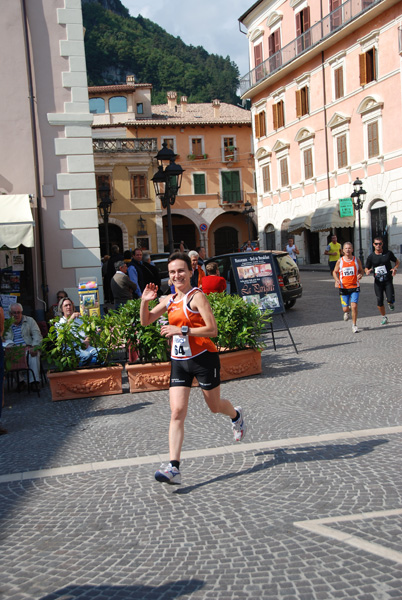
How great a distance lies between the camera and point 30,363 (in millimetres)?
9398

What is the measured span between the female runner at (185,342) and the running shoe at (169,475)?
0.23 ft

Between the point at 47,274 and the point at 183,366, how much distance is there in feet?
28.9

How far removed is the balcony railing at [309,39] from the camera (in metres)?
31.1

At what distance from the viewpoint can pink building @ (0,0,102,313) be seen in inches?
508

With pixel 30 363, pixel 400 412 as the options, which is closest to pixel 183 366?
pixel 400 412

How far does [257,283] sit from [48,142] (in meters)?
5.38

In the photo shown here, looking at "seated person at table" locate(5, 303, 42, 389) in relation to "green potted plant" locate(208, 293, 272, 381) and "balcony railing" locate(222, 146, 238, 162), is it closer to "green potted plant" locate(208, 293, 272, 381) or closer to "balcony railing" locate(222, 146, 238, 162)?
"green potted plant" locate(208, 293, 272, 381)

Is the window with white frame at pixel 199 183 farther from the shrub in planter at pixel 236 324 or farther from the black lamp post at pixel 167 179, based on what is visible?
the shrub in planter at pixel 236 324

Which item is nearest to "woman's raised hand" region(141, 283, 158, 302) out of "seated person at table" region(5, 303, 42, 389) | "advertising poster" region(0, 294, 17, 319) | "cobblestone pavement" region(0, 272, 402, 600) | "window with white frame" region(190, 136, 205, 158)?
"cobblestone pavement" region(0, 272, 402, 600)

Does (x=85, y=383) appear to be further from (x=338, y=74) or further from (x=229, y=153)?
(x=229, y=153)

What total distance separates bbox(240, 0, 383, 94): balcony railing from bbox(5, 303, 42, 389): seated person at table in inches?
996

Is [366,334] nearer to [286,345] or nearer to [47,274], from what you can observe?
[286,345]

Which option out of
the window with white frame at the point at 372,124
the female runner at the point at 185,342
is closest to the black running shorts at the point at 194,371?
the female runner at the point at 185,342

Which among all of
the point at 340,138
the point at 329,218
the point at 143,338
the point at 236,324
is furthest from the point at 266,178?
the point at 143,338
